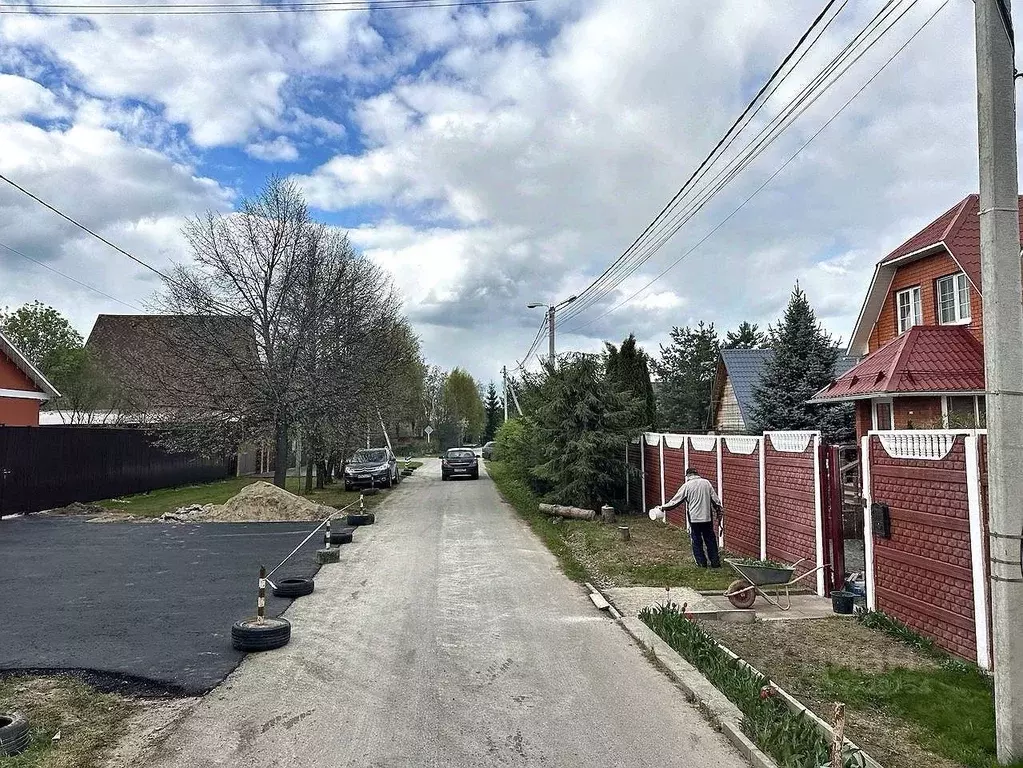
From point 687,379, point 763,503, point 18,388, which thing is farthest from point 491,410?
point 763,503

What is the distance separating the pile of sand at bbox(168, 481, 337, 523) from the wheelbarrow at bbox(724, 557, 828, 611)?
12508 millimetres

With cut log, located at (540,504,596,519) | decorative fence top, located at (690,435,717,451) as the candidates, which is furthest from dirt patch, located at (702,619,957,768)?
cut log, located at (540,504,596,519)

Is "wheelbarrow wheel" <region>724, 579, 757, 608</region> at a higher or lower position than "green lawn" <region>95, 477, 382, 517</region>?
higher

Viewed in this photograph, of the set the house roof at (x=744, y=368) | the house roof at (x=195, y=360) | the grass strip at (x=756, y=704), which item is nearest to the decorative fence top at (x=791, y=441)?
the grass strip at (x=756, y=704)

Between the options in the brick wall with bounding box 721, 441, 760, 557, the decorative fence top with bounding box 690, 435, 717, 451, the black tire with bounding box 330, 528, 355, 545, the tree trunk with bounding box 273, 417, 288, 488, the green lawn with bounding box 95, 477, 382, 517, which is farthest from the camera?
the tree trunk with bounding box 273, 417, 288, 488

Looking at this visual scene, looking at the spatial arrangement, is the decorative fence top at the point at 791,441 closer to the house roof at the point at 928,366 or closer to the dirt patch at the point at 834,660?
the dirt patch at the point at 834,660

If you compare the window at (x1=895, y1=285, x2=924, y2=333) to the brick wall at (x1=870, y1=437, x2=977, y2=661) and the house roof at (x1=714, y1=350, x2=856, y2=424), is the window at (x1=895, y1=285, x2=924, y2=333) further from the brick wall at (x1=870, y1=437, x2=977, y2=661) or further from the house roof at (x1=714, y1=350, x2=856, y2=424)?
the brick wall at (x1=870, y1=437, x2=977, y2=661)

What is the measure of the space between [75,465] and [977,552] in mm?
22399

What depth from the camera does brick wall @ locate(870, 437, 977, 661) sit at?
637cm

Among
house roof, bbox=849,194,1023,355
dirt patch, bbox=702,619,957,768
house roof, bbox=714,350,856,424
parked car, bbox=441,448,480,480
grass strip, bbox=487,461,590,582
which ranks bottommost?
grass strip, bbox=487,461,590,582

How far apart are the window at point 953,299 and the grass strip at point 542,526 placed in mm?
11690

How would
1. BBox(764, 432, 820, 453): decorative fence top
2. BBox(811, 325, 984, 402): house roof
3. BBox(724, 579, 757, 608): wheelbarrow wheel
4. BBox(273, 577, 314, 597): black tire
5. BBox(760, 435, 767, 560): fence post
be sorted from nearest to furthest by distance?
BBox(724, 579, 757, 608): wheelbarrow wheel < BBox(273, 577, 314, 597): black tire < BBox(764, 432, 820, 453): decorative fence top < BBox(760, 435, 767, 560): fence post < BBox(811, 325, 984, 402): house roof

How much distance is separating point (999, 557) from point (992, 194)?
7.14ft

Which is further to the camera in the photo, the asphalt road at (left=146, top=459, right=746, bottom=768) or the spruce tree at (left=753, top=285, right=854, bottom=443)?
the spruce tree at (left=753, top=285, right=854, bottom=443)
